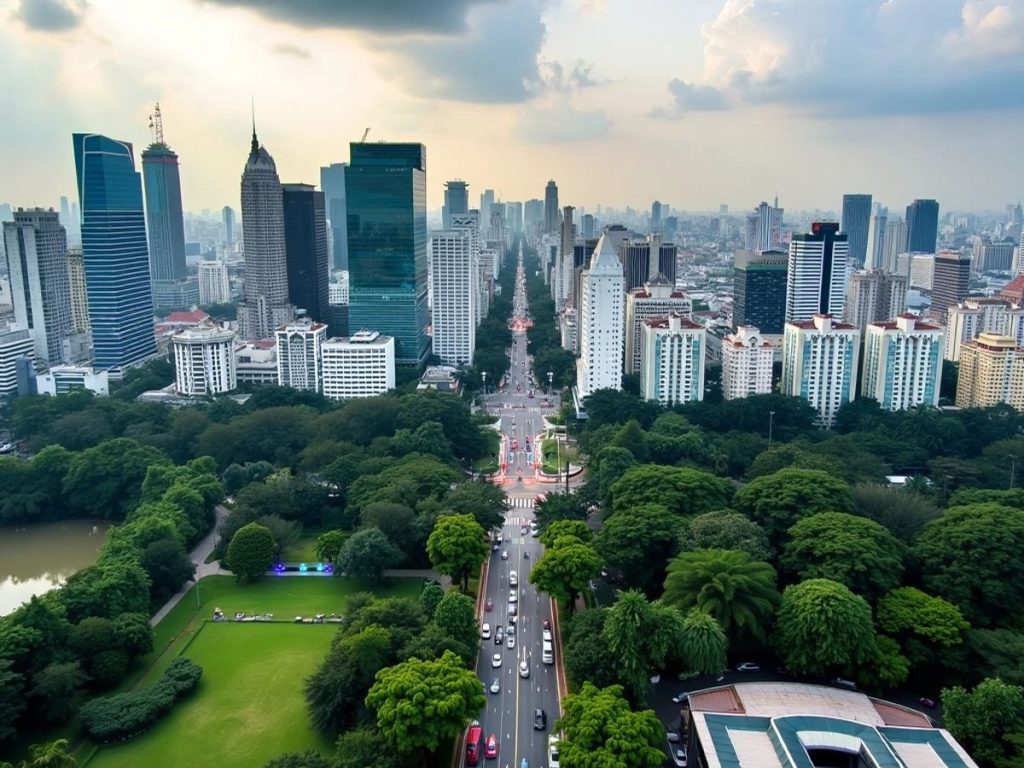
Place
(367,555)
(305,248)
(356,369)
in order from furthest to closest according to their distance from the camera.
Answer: (305,248) → (356,369) → (367,555)

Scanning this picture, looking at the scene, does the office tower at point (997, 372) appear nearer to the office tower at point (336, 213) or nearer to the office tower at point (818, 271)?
the office tower at point (818, 271)

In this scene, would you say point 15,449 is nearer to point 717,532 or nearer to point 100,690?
point 100,690

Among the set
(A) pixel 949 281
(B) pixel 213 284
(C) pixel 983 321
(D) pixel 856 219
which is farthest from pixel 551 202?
(C) pixel 983 321

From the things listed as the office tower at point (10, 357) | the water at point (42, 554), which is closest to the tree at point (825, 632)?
the water at point (42, 554)

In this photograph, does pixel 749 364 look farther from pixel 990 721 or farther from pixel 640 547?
pixel 990 721

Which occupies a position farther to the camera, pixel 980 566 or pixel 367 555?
pixel 367 555

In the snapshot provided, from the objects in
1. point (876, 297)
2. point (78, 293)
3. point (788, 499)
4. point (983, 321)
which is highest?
point (78, 293)
